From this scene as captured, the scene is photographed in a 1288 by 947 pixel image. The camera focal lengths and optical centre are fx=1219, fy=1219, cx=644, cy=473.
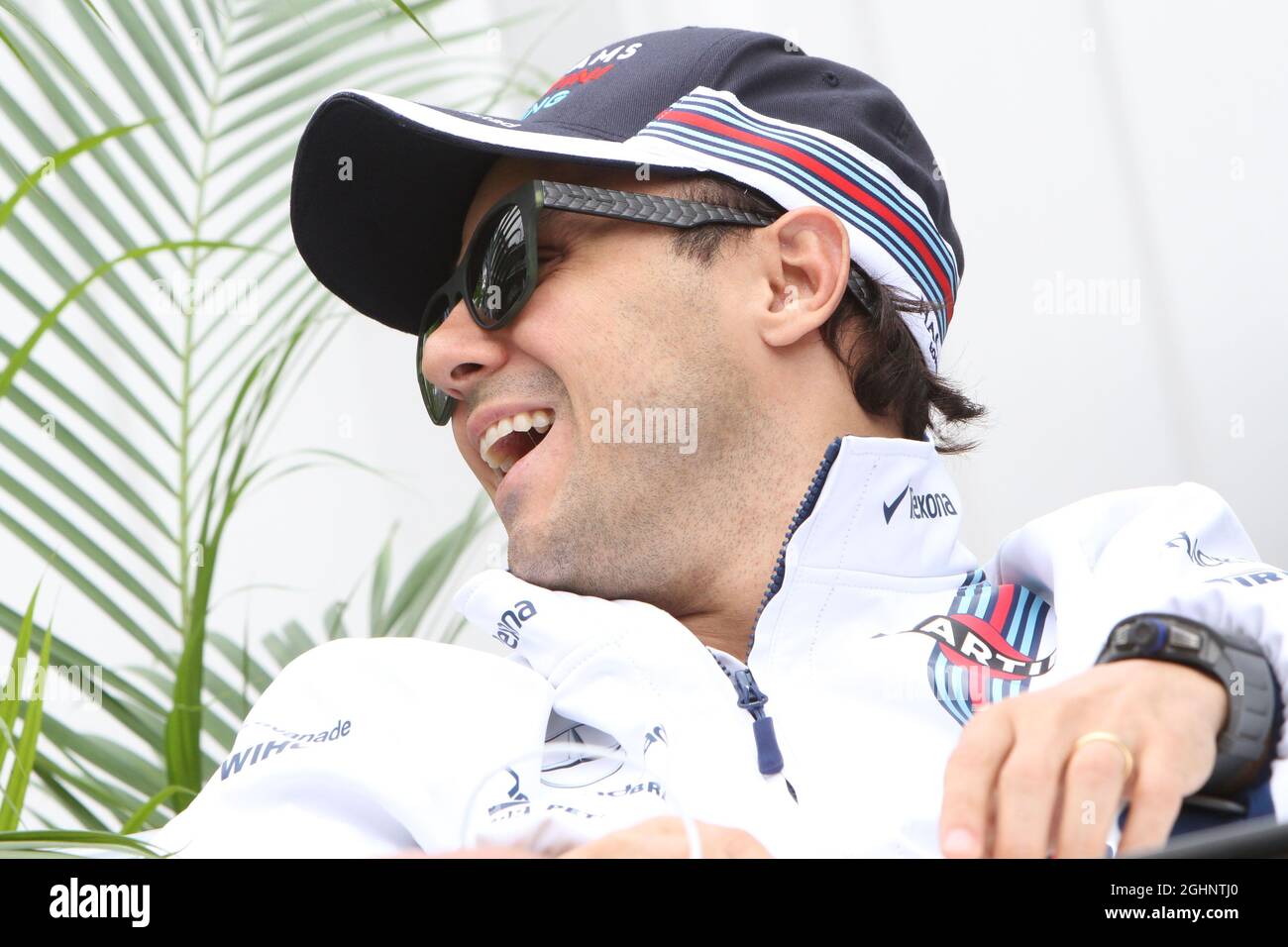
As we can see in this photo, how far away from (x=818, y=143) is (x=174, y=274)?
3.46 feet

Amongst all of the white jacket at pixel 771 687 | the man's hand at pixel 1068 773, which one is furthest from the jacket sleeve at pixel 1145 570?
the man's hand at pixel 1068 773

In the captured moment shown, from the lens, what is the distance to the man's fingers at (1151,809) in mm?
684

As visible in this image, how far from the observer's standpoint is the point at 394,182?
1.45m

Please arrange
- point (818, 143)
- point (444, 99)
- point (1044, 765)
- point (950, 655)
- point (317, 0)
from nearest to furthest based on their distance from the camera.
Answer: point (1044, 765), point (950, 655), point (818, 143), point (317, 0), point (444, 99)

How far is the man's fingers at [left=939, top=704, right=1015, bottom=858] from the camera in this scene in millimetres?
673

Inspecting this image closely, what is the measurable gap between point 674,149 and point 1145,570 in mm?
645

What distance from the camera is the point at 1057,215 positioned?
1849mm

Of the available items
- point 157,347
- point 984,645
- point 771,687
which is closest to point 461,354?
point 771,687
